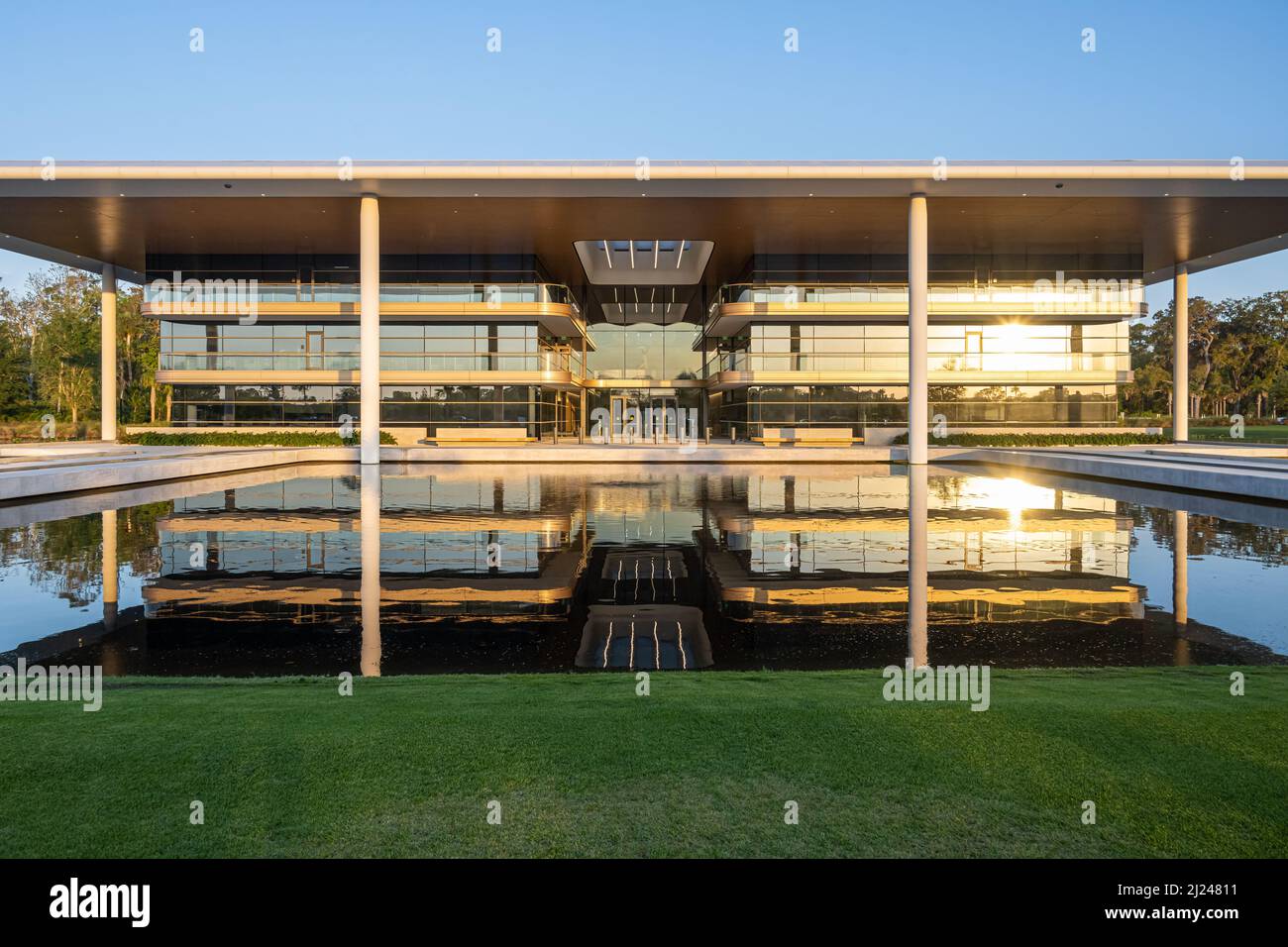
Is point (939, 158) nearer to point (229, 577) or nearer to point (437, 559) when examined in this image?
point (437, 559)

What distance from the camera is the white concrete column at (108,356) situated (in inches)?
1628

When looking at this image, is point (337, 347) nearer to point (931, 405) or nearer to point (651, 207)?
point (651, 207)

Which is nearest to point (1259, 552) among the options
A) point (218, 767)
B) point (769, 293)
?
point (218, 767)

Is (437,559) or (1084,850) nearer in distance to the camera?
(1084,850)

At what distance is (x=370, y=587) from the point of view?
374 inches

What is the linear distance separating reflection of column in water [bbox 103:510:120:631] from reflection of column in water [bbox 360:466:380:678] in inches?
87.2

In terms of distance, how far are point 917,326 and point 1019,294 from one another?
544 inches

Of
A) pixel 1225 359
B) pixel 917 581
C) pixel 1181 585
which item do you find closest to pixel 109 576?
pixel 917 581

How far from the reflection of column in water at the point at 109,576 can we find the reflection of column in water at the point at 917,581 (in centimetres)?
692

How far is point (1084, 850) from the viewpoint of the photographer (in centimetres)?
328

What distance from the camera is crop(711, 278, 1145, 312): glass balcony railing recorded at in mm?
41125

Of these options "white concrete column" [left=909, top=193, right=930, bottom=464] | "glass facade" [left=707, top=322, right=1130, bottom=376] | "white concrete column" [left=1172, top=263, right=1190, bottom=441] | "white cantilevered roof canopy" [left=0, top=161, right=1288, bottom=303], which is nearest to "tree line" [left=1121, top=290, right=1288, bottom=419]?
"white concrete column" [left=1172, top=263, right=1190, bottom=441]
